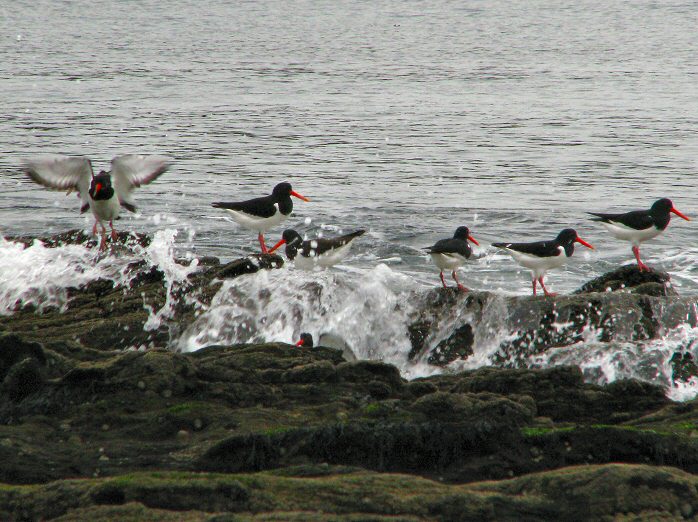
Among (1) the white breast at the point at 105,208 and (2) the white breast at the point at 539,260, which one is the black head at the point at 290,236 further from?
(2) the white breast at the point at 539,260

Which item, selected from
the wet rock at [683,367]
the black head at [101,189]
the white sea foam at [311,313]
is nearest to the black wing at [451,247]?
the white sea foam at [311,313]

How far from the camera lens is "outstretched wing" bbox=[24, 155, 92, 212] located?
38.2ft

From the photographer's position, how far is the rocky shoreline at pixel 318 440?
13.7ft

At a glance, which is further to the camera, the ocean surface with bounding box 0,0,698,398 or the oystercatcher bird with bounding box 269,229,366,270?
the ocean surface with bounding box 0,0,698,398

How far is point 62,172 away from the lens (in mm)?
12031

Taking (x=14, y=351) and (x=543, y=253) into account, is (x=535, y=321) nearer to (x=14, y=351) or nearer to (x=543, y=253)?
(x=543, y=253)

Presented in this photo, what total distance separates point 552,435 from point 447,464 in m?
0.61

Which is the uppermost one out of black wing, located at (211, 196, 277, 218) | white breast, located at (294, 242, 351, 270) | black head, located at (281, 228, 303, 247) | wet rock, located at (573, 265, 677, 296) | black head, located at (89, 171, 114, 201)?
black head, located at (89, 171, 114, 201)

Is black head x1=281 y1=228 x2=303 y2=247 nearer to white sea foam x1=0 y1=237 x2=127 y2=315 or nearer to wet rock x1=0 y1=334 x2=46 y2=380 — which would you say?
white sea foam x1=0 y1=237 x2=127 y2=315

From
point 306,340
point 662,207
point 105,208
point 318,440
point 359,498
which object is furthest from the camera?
point 105,208

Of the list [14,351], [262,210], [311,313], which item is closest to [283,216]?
[262,210]

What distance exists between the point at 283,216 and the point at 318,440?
7206 mm

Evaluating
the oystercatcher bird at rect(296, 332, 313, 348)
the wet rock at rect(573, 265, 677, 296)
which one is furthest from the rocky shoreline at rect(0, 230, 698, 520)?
the wet rock at rect(573, 265, 677, 296)

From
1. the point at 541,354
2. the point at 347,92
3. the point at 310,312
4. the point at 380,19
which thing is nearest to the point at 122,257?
the point at 310,312
